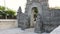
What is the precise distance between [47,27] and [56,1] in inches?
155

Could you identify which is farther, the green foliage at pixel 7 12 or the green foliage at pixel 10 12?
the green foliage at pixel 10 12

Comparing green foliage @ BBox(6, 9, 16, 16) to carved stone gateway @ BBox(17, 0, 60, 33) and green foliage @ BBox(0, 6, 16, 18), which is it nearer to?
green foliage @ BBox(0, 6, 16, 18)

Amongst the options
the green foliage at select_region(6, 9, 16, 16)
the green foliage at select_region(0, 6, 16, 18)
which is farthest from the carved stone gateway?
the green foliage at select_region(6, 9, 16, 16)

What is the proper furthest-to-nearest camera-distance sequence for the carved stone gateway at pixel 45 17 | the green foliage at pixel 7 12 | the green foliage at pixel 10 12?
1. the green foliage at pixel 10 12
2. the green foliage at pixel 7 12
3. the carved stone gateway at pixel 45 17

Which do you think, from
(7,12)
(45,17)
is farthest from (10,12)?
(45,17)

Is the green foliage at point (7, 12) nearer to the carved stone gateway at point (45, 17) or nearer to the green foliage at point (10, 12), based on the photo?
the green foliage at point (10, 12)

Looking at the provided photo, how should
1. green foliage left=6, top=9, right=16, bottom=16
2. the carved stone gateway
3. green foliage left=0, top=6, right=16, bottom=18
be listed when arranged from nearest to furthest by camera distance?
the carved stone gateway → green foliage left=0, top=6, right=16, bottom=18 → green foliage left=6, top=9, right=16, bottom=16

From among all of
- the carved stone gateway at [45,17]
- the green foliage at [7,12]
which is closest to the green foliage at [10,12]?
the green foliage at [7,12]

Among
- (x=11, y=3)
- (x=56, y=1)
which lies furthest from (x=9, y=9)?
(x=56, y=1)

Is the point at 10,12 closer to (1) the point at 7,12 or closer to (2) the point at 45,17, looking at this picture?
(1) the point at 7,12

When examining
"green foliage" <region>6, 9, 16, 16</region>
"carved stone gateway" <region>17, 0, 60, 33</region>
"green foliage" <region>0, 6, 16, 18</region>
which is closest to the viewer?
"carved stone gateway" <region>17, 0, 60, 33</region>

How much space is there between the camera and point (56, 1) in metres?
16.0

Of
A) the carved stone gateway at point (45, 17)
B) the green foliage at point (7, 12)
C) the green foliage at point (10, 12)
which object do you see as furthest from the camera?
the green foliage at point (10, 12)

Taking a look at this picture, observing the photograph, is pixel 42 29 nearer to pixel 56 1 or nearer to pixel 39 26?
pixel 39 26
